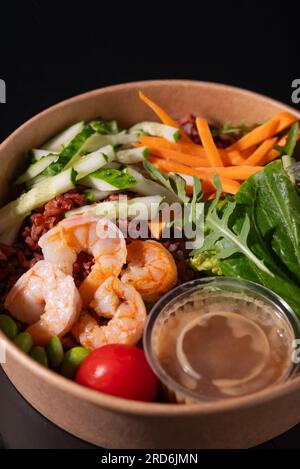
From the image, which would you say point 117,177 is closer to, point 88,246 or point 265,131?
point 88,246

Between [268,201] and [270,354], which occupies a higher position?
[268,201]

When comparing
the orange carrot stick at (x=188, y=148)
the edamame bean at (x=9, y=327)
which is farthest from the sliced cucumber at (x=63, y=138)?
the edamame bean at (x=9, y=327)

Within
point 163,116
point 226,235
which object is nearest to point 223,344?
point 226,235

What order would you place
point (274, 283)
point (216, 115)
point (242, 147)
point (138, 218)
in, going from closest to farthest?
point (274, 283) < point (138, 218) < point (242, 147) < point (216, 115)

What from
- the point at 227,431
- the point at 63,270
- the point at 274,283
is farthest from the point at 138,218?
the point at 227,431
